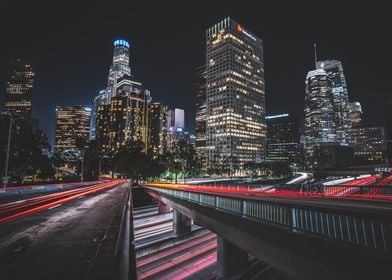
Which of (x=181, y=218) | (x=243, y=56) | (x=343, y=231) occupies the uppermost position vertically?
(x=243, y=56)

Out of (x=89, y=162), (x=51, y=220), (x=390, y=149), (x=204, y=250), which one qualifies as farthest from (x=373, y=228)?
(x=390, y=149)

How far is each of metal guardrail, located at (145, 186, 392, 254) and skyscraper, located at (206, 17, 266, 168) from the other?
165 meters

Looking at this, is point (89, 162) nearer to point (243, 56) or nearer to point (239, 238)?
point (239, 238)

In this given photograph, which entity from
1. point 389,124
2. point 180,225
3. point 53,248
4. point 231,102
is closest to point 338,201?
point 180,225

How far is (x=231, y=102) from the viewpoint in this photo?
183 m

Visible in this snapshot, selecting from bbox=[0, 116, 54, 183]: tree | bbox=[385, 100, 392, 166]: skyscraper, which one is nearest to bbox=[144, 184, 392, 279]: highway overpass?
bbox=[0, 116, 54, 183]: tree

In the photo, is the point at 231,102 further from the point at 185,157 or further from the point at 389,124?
the point at 389,124

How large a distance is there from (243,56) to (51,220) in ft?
670

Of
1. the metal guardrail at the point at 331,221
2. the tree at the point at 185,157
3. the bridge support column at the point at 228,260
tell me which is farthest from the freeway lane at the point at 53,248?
the tree at the point at 185,157

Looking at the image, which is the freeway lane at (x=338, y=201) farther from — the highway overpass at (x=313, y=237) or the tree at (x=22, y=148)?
the tree at (x=22, y=148)

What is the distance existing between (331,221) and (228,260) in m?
12.1

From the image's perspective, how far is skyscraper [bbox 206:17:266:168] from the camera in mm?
181000

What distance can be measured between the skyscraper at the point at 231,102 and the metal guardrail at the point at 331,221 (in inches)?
6500

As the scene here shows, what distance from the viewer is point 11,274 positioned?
593cm
